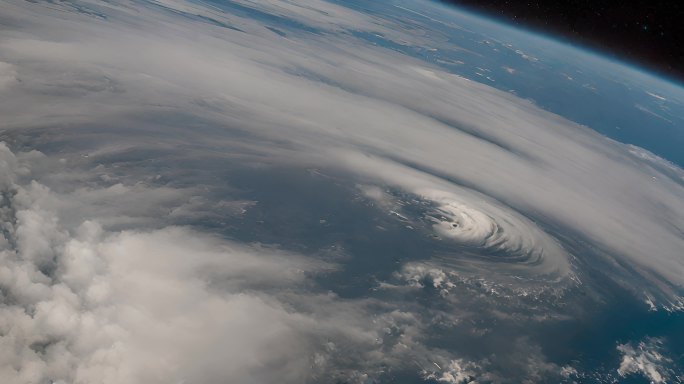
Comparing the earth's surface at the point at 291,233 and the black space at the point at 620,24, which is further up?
the black space at the point at 620,24

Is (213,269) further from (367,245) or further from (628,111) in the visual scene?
(628,111)

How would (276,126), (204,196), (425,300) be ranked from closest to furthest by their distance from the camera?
(425,300), (204,196), (276,126)

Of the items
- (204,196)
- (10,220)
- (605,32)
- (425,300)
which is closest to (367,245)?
(425,300)

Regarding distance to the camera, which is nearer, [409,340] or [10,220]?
[409,340]

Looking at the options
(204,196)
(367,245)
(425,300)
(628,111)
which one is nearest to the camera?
(425,300)

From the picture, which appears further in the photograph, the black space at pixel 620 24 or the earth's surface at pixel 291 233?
the earth's surface at pixel 291 233
